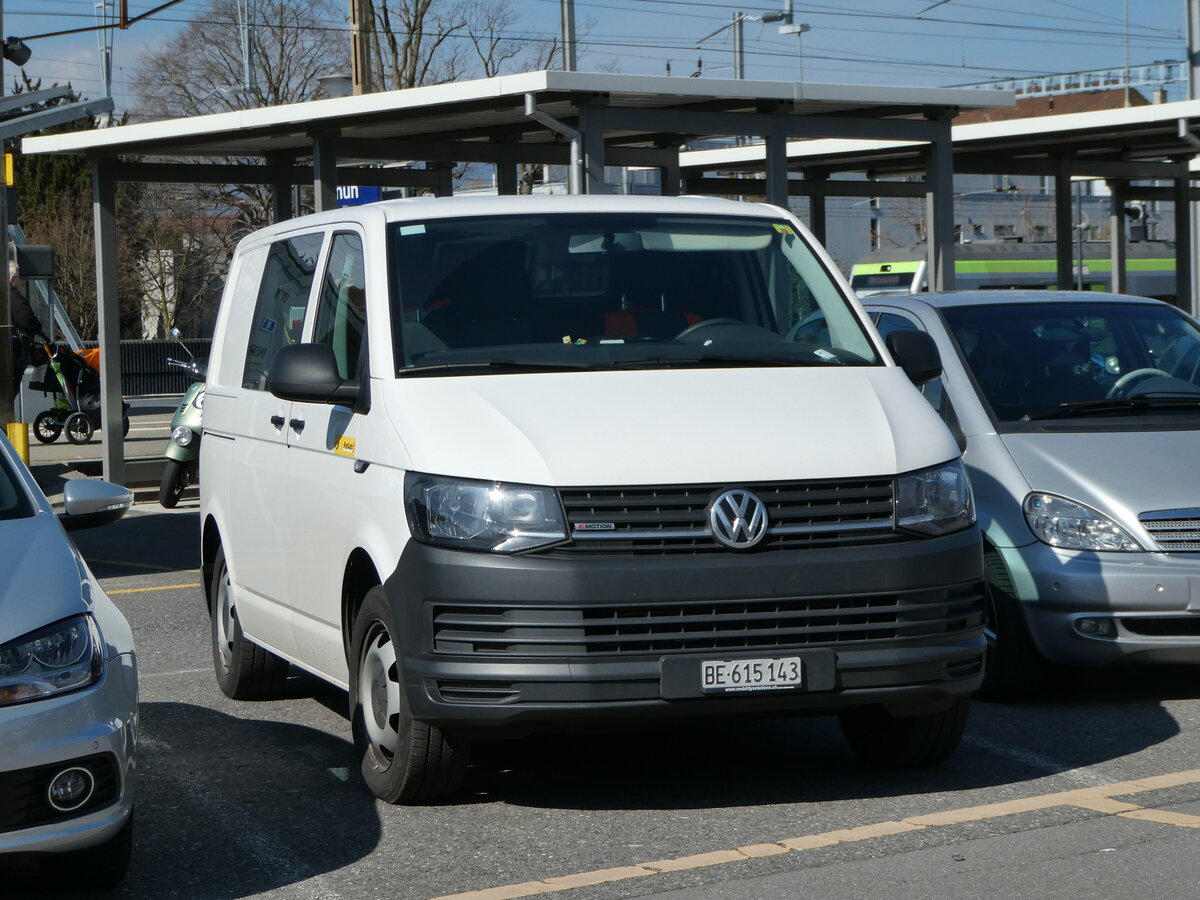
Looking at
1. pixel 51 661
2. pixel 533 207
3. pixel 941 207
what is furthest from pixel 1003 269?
pixel 51 661

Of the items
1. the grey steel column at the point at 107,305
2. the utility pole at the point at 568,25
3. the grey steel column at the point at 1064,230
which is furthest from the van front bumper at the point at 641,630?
the utility pole at the point at 568,25

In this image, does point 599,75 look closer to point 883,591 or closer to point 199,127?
point 199,127

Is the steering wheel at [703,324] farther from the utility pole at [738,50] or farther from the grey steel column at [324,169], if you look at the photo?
the utility pole at [738,50]

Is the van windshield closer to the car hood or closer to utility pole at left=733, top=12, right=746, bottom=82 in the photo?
the car hood

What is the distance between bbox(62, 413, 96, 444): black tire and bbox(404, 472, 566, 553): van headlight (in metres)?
20.6

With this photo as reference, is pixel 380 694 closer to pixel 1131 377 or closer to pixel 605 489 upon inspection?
pixel 605 489

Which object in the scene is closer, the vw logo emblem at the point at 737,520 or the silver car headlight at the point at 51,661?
the silver car headlight at the point at 51,661

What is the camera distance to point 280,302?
728 centimetres

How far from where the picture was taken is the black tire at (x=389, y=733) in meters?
5.60

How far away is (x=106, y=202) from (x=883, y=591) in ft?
47.7

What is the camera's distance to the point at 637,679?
5.29 metres

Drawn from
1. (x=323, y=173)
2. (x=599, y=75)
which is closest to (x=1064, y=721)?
(x=599, y=75)

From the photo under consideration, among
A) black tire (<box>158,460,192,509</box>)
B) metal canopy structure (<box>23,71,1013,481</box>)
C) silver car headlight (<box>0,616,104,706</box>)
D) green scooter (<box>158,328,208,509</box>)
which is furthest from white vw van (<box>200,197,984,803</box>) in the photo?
black tire (<box>158,460,192,509</box>)

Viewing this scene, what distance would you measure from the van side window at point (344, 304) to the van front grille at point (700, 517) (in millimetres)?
1252
